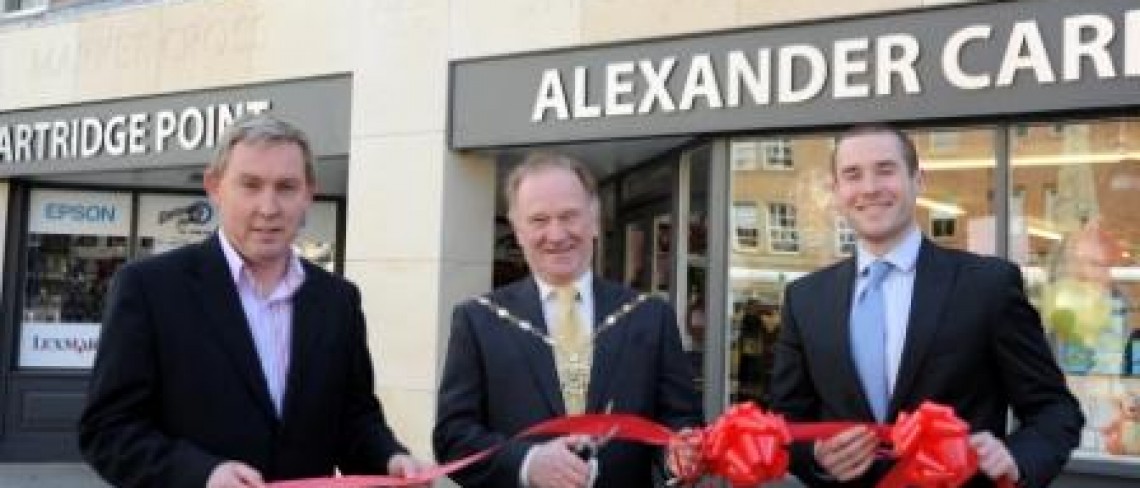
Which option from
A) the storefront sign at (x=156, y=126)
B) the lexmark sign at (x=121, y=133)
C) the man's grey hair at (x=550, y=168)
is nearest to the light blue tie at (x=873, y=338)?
the man's grey hair at (x=550, y=168)

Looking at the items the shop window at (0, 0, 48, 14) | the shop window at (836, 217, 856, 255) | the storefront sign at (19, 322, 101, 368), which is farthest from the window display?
the shop window at (836, 217, 856, 255)

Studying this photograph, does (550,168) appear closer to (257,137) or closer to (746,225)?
(257,137)

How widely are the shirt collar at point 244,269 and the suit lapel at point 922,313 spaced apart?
1450mm

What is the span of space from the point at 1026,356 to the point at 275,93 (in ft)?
25.0

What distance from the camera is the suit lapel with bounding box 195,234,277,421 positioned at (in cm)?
289

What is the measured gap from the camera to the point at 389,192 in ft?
29.4

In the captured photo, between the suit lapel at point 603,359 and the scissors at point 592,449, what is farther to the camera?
the suit lapel at point 603,359

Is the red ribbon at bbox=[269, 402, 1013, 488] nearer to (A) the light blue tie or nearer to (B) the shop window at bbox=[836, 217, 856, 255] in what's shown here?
(A) the light blue tie

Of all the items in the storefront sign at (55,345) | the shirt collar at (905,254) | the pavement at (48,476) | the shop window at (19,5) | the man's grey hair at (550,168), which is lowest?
the pavement at (48,476)

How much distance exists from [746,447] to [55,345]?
10394 millimetres

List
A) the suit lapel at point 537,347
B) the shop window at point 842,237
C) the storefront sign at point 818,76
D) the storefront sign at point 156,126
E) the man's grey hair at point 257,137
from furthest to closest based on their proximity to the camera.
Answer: the storefront sign at point 156,126 < the shop window at point 842,237 < the storefront sign at point 818,76 < the suit lapel at point 537,347 < the man's grey hair at point 257,137

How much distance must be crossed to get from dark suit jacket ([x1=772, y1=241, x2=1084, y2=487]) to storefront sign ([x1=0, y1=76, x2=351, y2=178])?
6691 mm

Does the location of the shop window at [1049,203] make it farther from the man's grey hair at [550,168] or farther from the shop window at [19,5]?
the shop window at [19,5]

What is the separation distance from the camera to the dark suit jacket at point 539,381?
3068 millimetres
